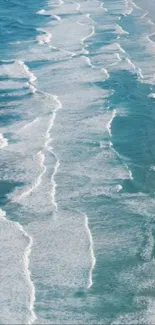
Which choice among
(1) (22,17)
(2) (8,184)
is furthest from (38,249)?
(1) (22,17)

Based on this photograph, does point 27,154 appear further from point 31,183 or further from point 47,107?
point 47,107

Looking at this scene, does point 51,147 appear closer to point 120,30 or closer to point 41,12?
point 120,30

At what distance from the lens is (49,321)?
22.7ft

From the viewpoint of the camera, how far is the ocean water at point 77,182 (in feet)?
24.2

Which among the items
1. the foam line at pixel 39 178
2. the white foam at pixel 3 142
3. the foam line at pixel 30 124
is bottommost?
the foam line at pixel 30 124

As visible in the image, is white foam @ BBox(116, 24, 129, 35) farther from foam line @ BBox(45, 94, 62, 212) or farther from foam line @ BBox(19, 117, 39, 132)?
foam line @ BBox(19, 117, 39, 132)

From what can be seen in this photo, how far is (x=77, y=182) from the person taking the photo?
33.4ft

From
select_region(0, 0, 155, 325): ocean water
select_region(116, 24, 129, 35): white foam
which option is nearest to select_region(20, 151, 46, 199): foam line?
select_region(0, 0, 155, 325): ocean water

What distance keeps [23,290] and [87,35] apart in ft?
47.5

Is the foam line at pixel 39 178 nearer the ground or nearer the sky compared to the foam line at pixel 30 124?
nearer the sky

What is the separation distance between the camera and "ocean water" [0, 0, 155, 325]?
290 inches

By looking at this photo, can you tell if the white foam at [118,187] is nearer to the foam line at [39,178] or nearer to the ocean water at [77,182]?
the ocean water at [77,182]

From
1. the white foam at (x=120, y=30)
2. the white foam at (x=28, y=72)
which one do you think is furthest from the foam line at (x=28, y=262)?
the white foam at (x=120, y=30)

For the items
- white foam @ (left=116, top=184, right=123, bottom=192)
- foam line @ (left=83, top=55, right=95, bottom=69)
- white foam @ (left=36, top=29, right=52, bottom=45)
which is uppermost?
white foam @ (left=116, top=184, right=123, bottom=192)
